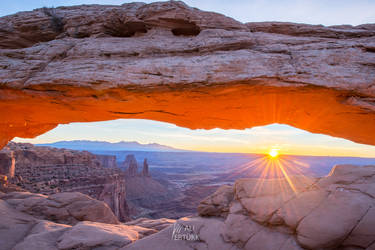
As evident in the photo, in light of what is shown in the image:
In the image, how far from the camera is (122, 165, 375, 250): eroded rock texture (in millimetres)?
4262

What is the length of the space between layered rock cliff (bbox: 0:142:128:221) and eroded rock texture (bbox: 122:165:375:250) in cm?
1738

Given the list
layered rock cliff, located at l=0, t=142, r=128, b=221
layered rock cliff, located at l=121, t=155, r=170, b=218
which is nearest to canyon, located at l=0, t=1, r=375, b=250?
layered rock cliff, located at l=0, t=142, r=128, b=221

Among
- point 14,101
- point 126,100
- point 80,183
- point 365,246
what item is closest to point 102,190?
point 80,183

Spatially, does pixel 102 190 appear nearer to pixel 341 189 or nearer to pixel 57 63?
pixel 57 63

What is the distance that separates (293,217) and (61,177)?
2380 centimetres

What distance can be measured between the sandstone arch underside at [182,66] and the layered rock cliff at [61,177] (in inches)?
552

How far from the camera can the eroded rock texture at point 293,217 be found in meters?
4.26

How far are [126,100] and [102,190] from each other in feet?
71.4

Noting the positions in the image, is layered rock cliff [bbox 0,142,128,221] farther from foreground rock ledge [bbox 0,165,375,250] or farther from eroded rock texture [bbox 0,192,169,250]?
Result: foreground rock ledge [bbox 0,165,375,250]

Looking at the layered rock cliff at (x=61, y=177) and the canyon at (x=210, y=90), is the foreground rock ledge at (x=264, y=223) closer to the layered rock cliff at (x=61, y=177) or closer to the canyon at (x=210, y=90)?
the canyon at (x=210, y=90)

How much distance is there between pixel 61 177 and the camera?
2186 cm

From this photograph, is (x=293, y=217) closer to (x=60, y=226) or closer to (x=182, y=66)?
(x=182, y=66)

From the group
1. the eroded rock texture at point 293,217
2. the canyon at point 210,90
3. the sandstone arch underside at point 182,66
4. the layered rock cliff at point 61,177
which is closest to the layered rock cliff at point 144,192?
the layered rock cliff at point 61,177

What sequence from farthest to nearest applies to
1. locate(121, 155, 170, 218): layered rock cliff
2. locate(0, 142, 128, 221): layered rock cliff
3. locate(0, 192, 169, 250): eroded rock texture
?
1. locate(121, 155, 170, 218): layered rock cliff
2. locate(0, 142, 128, 221): layered rock cliff
3. locate(0, 192, 169, 250): eroded rock texture
